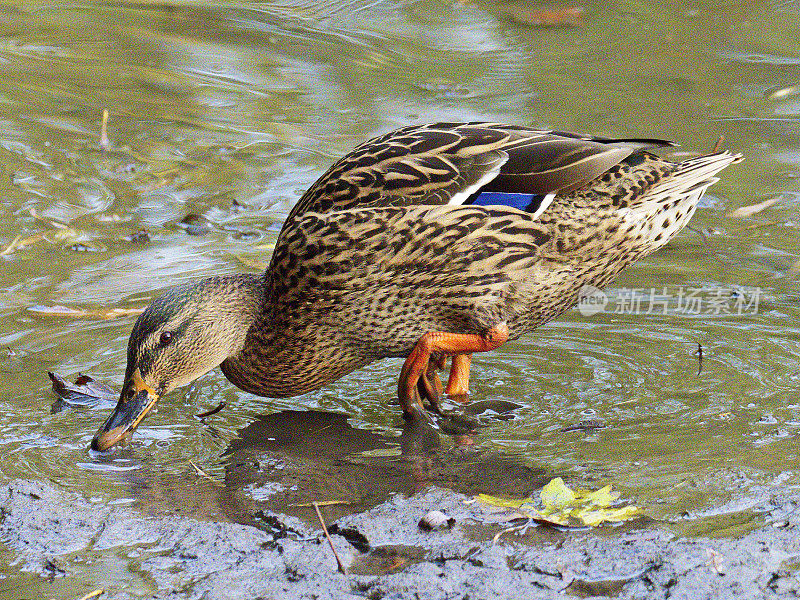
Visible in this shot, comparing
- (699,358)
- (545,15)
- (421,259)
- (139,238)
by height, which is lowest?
(139,238)

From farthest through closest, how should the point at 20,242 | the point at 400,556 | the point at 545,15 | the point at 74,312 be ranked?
the point at 545,15 < the point at 20,242 < the point at 74,312 < the point at 400,556

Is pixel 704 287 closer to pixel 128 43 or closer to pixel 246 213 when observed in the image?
pixel 246 213

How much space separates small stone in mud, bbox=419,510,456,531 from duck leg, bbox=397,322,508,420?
1115mm

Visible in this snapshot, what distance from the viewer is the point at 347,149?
770 centimetres

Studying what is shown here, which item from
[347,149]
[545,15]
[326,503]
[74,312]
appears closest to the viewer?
[326,503]

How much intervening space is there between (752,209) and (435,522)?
4014 mm

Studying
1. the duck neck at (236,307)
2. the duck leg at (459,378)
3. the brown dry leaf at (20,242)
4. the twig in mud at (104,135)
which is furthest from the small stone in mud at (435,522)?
the twig in mud at (104,135)

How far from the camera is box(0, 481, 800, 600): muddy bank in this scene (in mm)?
3152

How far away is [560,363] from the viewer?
5133 mm

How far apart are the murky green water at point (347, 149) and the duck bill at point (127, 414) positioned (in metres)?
0.09

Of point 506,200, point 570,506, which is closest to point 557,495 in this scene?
point 570,506

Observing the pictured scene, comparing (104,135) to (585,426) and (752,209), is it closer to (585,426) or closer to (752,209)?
(752,209)

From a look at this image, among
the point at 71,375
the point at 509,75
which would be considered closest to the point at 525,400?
the point at 71,375

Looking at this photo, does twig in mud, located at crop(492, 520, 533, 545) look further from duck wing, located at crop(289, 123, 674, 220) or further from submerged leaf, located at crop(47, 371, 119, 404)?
submerged leaf, located at crop(47, 371, 119, 404)
